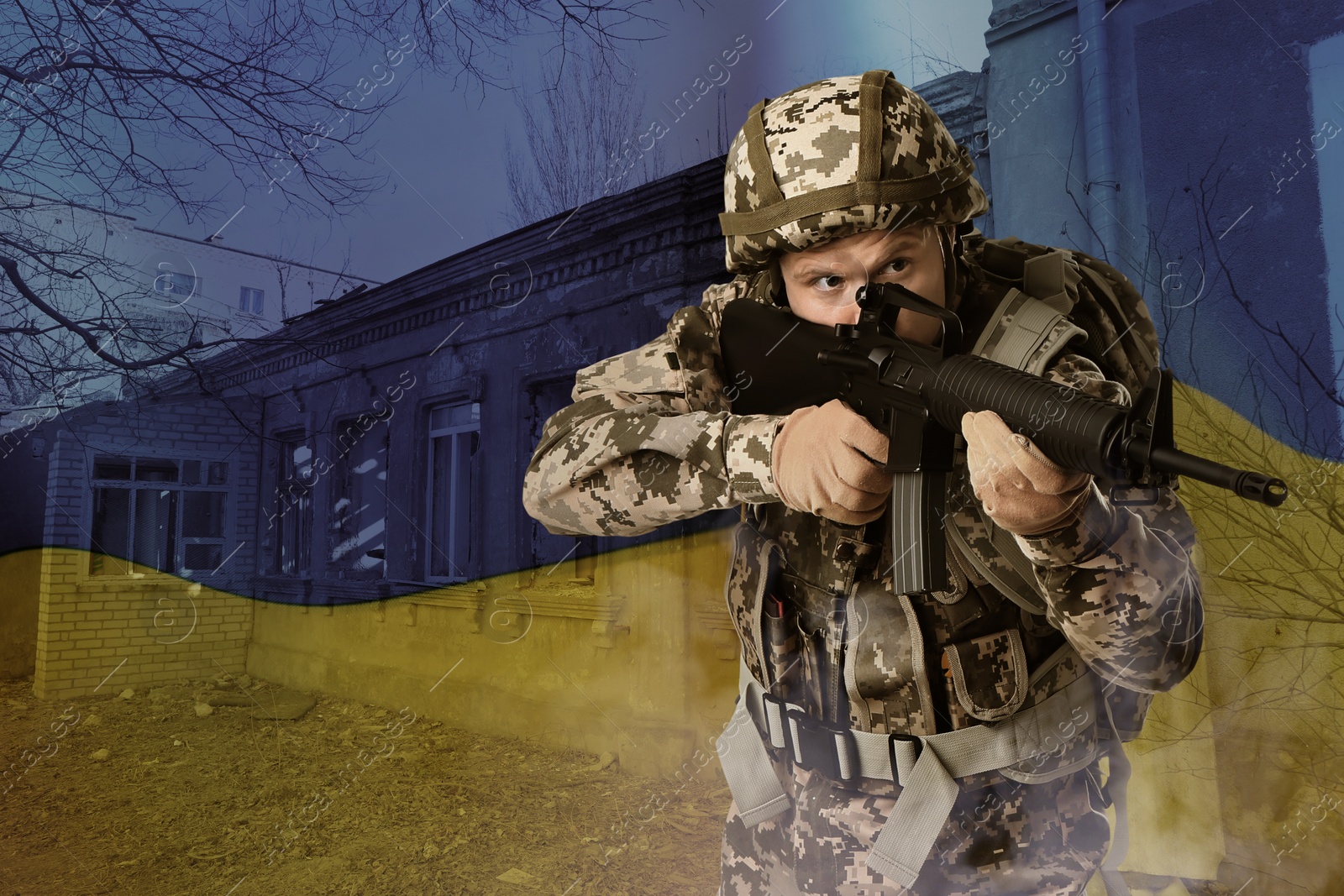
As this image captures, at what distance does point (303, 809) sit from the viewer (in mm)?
3014

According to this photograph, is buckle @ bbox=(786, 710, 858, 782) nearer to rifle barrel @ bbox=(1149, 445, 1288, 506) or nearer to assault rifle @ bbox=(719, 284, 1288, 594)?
assault rifle @ bbox=(719, 284, 1288, 594)

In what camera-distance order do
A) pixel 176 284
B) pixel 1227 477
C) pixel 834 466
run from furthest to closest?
pixel 176 284, pixel 834 466, pixel 1227 477

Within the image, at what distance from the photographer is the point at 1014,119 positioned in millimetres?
1941

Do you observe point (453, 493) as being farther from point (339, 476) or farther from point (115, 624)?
point (115, 624)

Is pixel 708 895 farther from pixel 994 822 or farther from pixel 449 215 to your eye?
pixel 449 215

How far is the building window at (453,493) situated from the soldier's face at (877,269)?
2231mm

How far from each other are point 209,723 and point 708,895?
6.69 ft

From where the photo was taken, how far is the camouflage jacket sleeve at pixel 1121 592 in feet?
2.30

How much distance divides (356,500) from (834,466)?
8.94ft

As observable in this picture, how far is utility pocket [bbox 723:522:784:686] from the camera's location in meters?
0.99

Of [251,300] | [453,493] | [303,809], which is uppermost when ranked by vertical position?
[251,300]

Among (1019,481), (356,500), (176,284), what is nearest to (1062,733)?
(1019,481)

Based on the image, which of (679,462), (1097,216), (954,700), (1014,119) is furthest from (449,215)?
(954,700)

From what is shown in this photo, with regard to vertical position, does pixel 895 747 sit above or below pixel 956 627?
below
